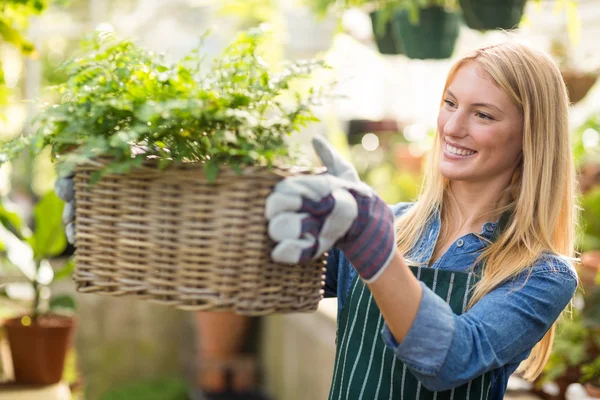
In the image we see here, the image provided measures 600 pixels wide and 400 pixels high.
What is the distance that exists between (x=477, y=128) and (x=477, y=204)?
175mm

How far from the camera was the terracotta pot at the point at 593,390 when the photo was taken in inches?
76.6

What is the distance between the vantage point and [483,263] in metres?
1.32

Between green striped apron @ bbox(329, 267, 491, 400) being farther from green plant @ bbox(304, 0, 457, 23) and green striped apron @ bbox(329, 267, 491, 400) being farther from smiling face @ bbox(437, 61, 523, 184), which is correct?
green plant @ bbox(304, 0, 457, 23)

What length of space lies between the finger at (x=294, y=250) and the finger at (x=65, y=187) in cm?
34

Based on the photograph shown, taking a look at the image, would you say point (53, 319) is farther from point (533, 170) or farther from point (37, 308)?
point (533, 170)

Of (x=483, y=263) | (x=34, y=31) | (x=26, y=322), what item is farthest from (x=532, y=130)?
(x=34, y=31)

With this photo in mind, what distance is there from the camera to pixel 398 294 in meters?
1.02

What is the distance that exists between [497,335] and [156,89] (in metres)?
0.60

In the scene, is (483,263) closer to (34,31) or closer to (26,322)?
(26,322)

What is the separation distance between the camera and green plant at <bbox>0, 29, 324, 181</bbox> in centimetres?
95

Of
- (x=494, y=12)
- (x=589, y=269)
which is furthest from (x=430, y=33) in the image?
(x=589, y=269)

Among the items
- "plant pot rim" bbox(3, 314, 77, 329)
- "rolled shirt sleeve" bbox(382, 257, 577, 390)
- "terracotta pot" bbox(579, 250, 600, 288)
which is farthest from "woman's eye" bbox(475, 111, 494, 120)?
"plant pot rim" bbox(3, 314, 77, 329)

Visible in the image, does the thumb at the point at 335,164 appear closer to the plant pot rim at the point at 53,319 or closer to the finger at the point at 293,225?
the finger at the point at 293,225

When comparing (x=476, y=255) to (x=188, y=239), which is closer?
(x=188, y=239)
